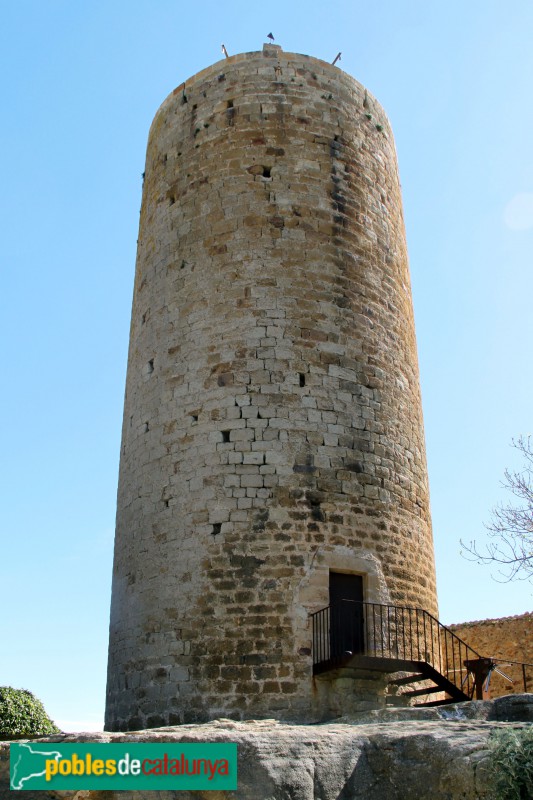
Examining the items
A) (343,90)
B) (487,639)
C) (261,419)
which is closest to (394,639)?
(261,419)

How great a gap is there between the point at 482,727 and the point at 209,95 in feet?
32.1

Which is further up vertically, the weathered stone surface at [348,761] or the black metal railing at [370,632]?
the black metal railing at [370,632]

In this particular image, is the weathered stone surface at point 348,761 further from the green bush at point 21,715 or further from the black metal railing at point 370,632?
the green bush at point 21,715

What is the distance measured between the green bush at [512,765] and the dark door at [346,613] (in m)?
4.27

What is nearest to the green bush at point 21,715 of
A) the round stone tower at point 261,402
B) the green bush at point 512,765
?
the round stone tower at point 261,402

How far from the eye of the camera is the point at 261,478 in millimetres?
10023

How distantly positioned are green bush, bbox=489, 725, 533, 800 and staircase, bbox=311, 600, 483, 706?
11.9ft

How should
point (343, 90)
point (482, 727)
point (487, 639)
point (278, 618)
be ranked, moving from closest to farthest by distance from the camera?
point (482, 727) < point (278, 618) < point (343, 90) < point (487, 639)

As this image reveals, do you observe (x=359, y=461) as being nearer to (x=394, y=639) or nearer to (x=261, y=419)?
(x=261, y=419)

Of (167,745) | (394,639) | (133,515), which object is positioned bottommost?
(167,745)

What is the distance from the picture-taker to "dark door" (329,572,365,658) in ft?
32.1

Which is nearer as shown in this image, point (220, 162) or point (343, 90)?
point (220, 162)

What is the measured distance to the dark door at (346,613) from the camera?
9781mm

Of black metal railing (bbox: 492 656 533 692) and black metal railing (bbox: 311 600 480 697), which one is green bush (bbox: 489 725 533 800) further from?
black metal railing (bbox: 492 656 533 692)
